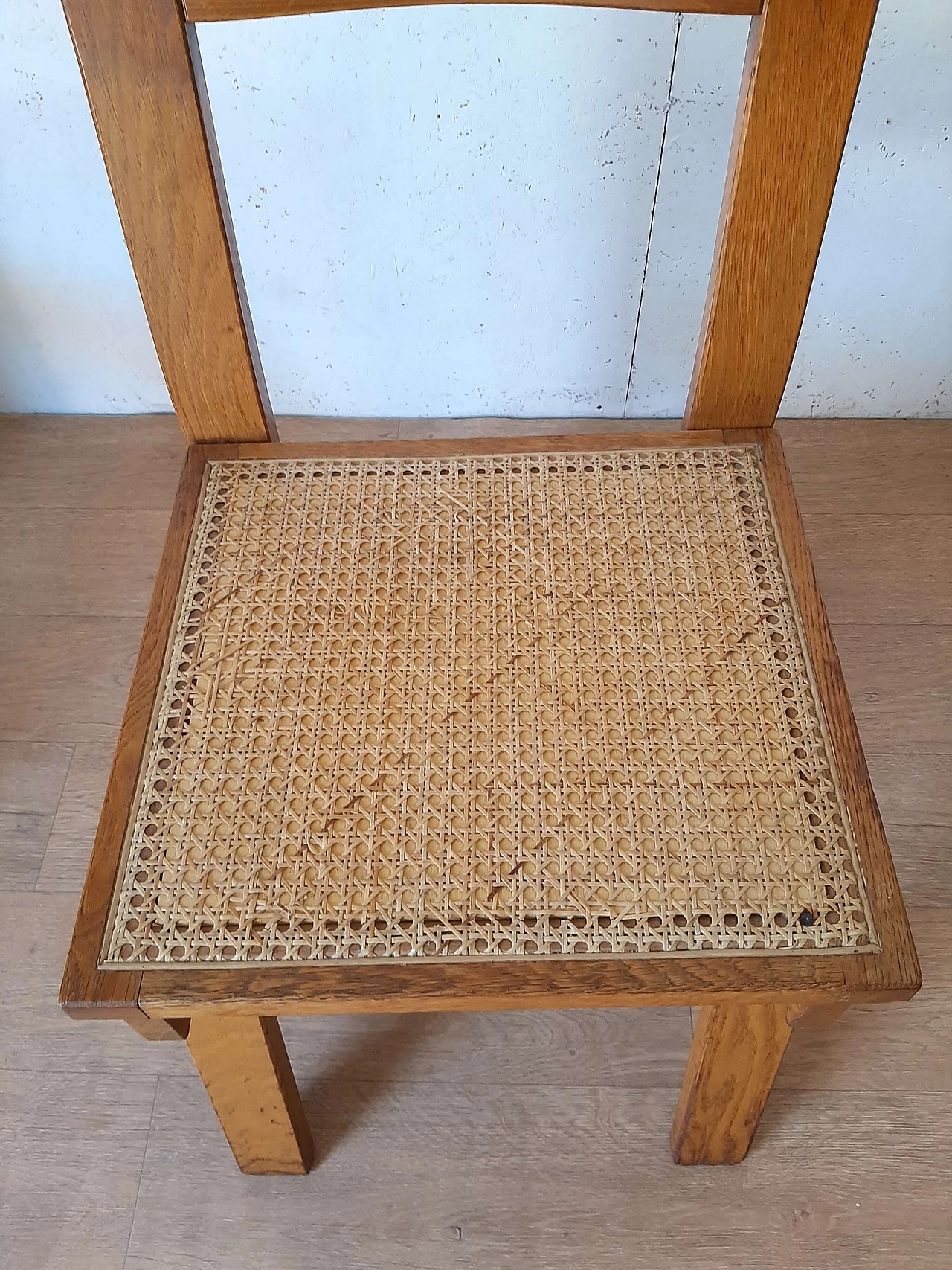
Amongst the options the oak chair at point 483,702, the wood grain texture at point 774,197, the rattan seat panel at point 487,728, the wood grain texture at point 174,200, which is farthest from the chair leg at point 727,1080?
the wood grain texture at point 174,200

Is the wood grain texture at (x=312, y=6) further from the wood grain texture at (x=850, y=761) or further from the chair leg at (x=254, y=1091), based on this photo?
the chair leg at (x=254, y=1091)

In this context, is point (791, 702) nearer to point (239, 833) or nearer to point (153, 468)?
point (239, 833)

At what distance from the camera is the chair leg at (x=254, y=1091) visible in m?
0.71

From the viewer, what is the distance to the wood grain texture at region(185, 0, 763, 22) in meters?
0.62

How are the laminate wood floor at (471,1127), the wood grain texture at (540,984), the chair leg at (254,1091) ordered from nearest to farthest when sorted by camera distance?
the wood grain texture at (540,984) < the chair leg at (254,1091) < the laminate wood floor at (471,1127)

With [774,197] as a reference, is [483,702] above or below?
Answer: below

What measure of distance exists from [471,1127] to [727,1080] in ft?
0.89

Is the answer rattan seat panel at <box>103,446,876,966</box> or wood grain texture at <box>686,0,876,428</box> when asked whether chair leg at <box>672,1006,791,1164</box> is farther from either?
wood grain texture at <box>686,0,876,428</box>

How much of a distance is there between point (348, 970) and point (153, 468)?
1.03 m

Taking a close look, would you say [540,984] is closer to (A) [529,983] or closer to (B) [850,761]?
(A) [529,983]

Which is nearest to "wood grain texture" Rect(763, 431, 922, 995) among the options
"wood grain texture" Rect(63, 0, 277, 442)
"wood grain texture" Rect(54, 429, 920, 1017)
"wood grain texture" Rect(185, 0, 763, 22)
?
"wood grain texture" Rect(54, 429, 920, 1017)

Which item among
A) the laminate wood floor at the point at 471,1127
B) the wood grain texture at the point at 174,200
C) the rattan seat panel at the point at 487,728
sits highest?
the wood grain texture at the point at 174,200

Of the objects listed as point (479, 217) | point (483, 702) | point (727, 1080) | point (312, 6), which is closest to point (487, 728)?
point (483, 702)

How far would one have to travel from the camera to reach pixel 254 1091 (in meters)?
0.79
